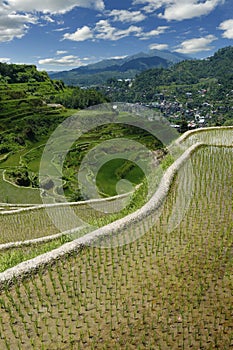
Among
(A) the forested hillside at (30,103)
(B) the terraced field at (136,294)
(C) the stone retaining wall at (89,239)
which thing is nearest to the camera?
(B) the terraced field at (136,294)

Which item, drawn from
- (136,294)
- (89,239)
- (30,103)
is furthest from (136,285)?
(30,103)

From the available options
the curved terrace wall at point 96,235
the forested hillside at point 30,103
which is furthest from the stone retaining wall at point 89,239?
the forested hillside at point 30,103

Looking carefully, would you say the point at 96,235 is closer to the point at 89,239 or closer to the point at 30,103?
the point at 89,239

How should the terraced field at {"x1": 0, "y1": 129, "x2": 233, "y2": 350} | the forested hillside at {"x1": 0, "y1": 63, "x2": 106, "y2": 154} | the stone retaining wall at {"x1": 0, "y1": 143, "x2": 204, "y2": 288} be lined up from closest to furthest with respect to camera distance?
1. the terraced field at {"x1": 0, "y1": 129, "x2": 233, "y2": 350}
2. the stone retaining wall at {"x1": 0, "y1": 143, "x2": 204, "y2": 288}
3. the forested hillside at {"x1": 0, "y1": 63, "x2": 106, "y2": 154}

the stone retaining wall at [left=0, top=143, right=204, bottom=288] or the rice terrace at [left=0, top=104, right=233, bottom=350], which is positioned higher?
Answer: the stone retaining wall at [left=0, top=143, right=204, bottom=288]

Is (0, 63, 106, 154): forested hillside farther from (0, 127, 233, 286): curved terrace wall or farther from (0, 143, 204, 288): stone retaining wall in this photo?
(0, 143, 204, 288): stone retaining wall

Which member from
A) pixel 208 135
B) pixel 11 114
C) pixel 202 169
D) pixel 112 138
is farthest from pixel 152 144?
pixel 202 169

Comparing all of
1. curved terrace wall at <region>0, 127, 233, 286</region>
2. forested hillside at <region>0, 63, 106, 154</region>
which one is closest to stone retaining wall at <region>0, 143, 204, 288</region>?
curved terrace wall at <region>0, 127, 233, 286</region>

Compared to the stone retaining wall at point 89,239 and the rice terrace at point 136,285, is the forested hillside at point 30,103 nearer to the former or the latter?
the stone retaining wall at point 89,239
